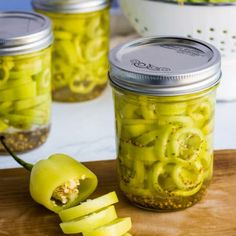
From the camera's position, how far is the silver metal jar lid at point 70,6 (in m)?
1.27

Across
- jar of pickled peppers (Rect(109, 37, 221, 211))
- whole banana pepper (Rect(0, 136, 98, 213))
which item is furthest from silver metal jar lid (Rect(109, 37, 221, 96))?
whole banana pepper (Rect(0, 136, 98, 213))

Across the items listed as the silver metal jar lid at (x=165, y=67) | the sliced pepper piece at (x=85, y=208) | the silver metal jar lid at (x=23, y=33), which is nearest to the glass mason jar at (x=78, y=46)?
the silver metal jar lid at (x=23, y=33)

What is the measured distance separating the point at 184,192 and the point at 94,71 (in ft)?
1.59

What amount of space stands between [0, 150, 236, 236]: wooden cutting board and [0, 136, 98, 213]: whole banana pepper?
1.0 inches

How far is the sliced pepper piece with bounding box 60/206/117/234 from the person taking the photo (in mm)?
882

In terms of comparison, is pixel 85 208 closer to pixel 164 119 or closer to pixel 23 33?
pixel 164 119

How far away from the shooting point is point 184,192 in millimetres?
935

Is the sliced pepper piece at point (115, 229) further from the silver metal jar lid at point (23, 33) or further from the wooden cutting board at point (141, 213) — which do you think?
the silver metal jar lid at point (23, 33)

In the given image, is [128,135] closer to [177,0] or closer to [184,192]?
[184,192]

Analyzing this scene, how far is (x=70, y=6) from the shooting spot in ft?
4.17

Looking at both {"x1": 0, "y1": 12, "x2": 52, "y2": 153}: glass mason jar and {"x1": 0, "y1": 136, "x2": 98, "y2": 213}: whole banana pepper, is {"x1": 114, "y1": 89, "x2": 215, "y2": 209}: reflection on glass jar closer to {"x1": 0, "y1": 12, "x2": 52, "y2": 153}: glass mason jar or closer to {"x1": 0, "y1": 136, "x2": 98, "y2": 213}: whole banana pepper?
{"x1": 0, "y1": 136, "x2": 98, "y2": 213}: whole banana pepper

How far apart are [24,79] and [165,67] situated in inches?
11.4

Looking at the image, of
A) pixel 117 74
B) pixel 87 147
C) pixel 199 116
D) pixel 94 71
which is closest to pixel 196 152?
pixel 199 116

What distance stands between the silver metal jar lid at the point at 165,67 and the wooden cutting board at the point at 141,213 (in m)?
0.19
